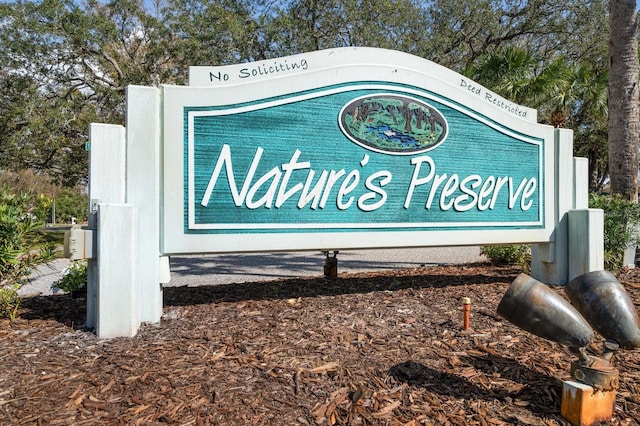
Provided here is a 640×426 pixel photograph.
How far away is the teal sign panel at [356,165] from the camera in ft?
14.9

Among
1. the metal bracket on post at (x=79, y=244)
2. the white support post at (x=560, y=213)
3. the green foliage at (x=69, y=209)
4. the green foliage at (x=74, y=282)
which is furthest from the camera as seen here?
the green foliage at (x=69, y=209)

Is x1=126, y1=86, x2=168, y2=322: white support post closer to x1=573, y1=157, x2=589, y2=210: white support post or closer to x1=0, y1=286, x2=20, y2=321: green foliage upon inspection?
x1=0, y1=286, x2=20, y2=321: green foliage

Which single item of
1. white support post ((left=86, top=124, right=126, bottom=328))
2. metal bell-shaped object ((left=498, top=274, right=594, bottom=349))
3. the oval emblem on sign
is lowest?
metal bell-shaped object ((left=498, top=274, right=594, bottom=349))

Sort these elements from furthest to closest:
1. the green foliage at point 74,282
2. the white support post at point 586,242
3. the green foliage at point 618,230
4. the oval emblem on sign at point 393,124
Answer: the green foliage at point 618,230
the white support post at point 586,242
the green foliage at point 74,282
the oval emblem on sign at point 393,124

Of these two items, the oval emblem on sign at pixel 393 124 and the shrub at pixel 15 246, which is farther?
the oval emblem on sign at pixel 393 124

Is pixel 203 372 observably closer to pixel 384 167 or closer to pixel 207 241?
pixel 207 241

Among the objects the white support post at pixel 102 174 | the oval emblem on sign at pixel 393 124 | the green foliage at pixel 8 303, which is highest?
the oval emblem on sign at pixel 393 124

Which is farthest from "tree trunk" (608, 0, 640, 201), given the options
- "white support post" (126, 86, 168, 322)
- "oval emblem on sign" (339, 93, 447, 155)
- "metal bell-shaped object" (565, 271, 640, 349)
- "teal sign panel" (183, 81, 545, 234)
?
"white support post" (126, 86, 168, 322)

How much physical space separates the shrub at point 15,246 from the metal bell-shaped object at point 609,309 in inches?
182

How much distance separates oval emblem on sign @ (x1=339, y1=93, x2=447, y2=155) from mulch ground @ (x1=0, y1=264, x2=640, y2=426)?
1.84 m

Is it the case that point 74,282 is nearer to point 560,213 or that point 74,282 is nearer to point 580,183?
point 560,213

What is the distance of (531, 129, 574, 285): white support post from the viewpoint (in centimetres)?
611

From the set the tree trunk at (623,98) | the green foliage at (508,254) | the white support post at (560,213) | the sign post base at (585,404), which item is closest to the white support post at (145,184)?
the sign post base at (585,404)

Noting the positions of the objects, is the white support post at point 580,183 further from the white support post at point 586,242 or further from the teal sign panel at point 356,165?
the teal sign panel at point 356,165
